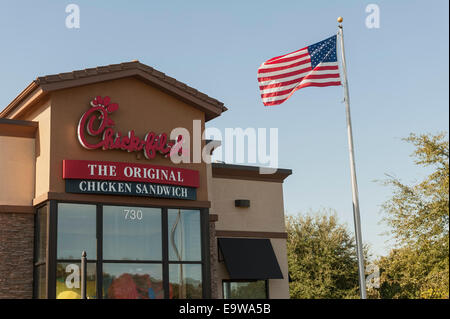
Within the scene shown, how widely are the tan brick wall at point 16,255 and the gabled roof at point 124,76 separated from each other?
4459 mm

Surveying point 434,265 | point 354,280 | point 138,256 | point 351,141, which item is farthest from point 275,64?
point 354,280

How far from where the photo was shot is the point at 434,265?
1278 inches

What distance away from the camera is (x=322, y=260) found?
5378 cm

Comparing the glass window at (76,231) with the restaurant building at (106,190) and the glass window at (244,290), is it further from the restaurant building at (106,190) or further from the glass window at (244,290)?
the glass window at (244,290)

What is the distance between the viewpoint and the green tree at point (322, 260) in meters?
53.2

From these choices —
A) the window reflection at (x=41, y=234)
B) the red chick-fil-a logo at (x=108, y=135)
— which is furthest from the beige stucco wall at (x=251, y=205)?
the window reflection at (x=41, y=234)

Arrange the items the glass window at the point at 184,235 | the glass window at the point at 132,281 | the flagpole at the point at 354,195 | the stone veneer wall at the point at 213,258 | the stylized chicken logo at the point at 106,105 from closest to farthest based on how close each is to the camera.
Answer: the flagpole at the point at 354,195 → the glass window at the point at 132,281 → the stylized chicken logo at the point at 106,105 → the glass window at the point at 184,235 → the stone veneer wall at the point at 213,258

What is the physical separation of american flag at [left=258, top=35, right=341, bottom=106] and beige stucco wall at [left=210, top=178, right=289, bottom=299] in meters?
7.59

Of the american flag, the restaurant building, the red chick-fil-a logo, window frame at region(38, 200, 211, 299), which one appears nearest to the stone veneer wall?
the restaurant building

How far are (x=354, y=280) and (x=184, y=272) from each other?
3480 cm

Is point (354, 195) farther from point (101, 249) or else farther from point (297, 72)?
point (101, 249)

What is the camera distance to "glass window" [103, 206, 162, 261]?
69.3ft

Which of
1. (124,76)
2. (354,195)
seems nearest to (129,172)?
(124,76)

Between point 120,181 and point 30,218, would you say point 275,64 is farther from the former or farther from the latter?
point 30,218
